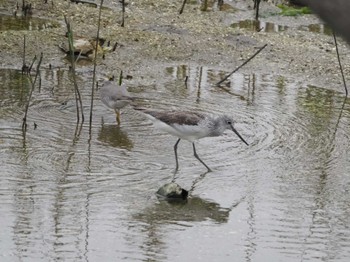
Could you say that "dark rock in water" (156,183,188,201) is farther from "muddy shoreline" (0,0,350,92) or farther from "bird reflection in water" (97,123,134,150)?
"muddy shoreline" (0,0,350,92)

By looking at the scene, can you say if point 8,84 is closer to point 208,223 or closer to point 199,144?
point 199,144

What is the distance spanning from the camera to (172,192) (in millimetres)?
6715

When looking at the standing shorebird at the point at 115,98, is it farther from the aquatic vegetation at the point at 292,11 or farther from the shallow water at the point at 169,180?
the aquatic vegetation at the point at 292,11

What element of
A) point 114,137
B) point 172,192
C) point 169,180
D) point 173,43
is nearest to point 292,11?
point 173,43

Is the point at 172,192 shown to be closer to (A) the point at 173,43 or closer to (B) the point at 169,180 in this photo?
(B) the point at 169,180

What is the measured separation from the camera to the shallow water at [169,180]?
227 inches

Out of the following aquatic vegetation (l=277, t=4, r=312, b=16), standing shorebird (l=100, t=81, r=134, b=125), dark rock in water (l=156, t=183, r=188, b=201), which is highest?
aquatic vegetation (l=277, t=4, r=312, b=16)

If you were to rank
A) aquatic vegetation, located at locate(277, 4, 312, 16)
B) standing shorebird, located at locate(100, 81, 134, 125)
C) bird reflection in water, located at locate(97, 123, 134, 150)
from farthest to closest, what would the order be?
aquatic vegetation, located at locate(277, 4, 312, 16)
standing shorebird, located at locate(100, 81, 134, 125)
bird reflection in water, located at locate(97, 123, 134, 150)

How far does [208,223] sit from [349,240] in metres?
1.10

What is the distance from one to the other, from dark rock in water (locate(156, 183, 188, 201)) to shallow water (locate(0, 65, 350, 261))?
0.09 meters

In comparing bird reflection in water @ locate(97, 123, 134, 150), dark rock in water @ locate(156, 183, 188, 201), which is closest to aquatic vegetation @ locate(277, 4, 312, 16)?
bird reflection in water @ locate(97, 123, 134, 150)

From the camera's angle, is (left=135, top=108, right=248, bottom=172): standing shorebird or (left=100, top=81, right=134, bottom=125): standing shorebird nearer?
(left=135, top=108, right=248, bottom=172): standing shorebird

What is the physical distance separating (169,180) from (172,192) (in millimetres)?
671

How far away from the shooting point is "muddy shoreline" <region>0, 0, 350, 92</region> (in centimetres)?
1224
